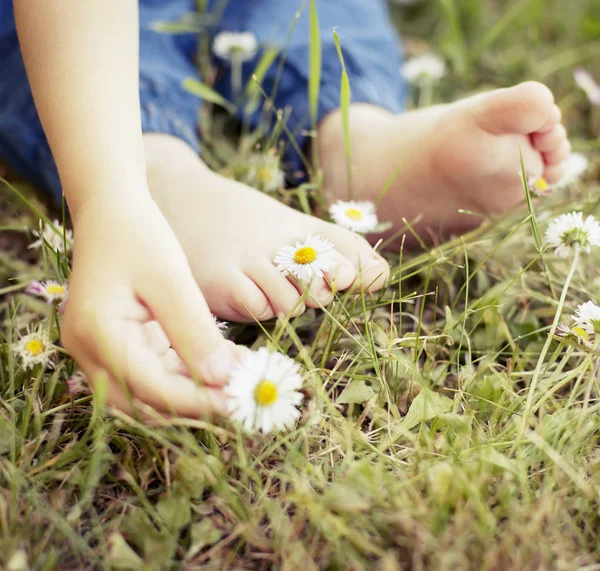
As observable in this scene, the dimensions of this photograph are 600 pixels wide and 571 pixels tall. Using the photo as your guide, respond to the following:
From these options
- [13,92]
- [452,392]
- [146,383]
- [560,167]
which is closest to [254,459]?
[146,383]

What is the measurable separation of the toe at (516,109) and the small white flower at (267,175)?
27 centimetres

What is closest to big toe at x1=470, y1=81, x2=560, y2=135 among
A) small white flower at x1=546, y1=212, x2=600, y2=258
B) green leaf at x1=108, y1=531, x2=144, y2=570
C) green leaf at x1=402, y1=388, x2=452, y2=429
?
small white flower at x1=546, y1=212, x2=600, y2=258

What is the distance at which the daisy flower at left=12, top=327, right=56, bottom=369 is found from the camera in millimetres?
590

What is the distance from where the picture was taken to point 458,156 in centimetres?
74

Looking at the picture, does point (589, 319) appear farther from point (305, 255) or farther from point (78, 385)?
point (78, 385)

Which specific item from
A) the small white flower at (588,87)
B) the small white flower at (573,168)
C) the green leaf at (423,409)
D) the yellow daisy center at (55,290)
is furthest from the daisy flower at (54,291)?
the small white flower at (588,87)

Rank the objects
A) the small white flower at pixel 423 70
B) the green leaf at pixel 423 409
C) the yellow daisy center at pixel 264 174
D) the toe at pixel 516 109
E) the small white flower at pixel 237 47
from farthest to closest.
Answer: the small white flower at pixel 423 70, the small white flower at pixel 237 47, the yellow daisy center at pixel 264 174, the toe at pixel 516 109, the green leaf at pixel 423 409

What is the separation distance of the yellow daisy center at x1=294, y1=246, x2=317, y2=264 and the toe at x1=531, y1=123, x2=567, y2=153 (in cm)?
32

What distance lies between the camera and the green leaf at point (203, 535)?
48 centimetres

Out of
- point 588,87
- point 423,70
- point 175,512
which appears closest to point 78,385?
point 175,512

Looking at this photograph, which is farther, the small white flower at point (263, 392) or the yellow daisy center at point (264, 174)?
the yellow daisy center at point (264, 174)

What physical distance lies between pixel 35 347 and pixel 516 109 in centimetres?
A: 58

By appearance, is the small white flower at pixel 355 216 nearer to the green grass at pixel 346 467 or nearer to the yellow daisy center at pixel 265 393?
the green grass at pixel 346 467

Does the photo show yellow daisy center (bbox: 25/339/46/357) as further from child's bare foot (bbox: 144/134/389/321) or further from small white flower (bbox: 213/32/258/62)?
→ small white flower (bbox: 213/32/258/62)
